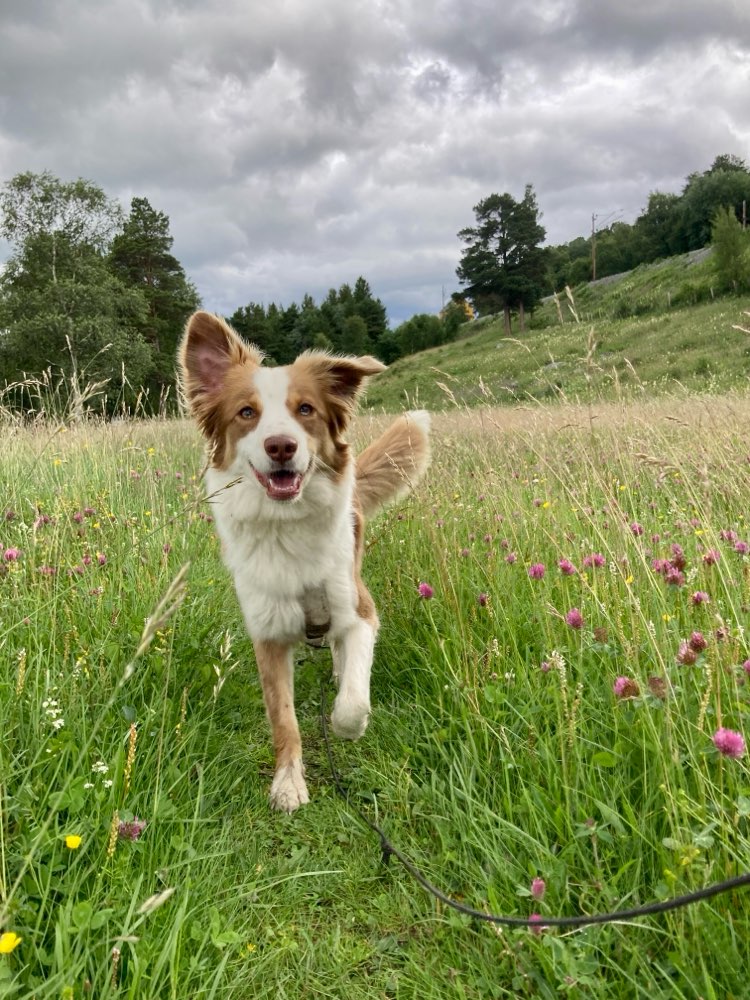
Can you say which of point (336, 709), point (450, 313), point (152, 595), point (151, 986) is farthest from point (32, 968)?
point (450, 313)

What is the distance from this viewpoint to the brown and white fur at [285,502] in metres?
2.78

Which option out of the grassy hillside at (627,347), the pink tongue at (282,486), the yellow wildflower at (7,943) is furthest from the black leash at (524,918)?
the grassy hillside at (627,347)

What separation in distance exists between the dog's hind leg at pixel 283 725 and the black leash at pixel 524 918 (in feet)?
0.49

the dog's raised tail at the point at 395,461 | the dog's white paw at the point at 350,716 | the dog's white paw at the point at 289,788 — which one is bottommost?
the dog's white paw at the point at 289,788

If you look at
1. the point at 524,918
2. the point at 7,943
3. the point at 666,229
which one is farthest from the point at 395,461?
the point at 666,229

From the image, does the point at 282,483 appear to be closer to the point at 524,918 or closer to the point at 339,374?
the point at 339,374

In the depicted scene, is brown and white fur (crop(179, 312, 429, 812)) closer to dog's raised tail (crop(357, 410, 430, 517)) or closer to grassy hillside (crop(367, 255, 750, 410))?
dog's raised tail (crop(357, 410, 430, 517))

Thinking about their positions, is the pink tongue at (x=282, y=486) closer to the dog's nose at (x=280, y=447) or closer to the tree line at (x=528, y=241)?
the dog's nose at (x=280, y=447)

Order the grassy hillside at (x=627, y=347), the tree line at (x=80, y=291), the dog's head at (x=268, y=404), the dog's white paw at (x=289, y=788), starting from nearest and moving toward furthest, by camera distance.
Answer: the dog's white paw at (x=289, y=788)
the dog's head at (x=268, y=404)
the grassy hillside at (x=627, y=347)
the tree line at (x=80, y=291)

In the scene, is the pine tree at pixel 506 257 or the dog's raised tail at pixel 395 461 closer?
the dog's raised tail at pixel 395 461

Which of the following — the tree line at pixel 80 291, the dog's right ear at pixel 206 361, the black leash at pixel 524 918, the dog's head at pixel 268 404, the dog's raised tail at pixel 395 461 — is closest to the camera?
the black leash at pixel 524 918

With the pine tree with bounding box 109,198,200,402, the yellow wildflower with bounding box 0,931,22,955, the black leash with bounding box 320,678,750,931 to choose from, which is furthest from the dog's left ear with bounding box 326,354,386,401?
the pine tree with bounding box 109,198,200,402

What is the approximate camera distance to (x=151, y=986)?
1.42 m

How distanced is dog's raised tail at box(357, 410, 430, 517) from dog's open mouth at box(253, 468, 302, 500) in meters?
1.38
